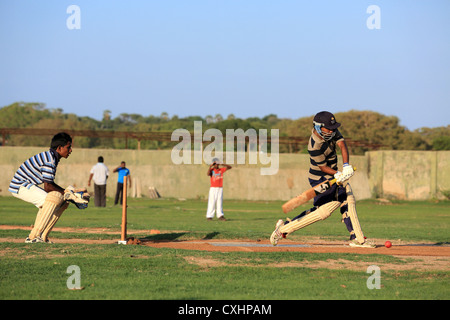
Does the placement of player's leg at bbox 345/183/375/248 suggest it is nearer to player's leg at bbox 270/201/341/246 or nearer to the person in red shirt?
player's leg at bbox 270/201/341/246

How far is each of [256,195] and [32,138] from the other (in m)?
53.2

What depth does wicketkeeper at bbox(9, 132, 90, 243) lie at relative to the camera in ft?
39.5

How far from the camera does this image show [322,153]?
37.7 feet

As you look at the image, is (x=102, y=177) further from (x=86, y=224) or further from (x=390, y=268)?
(x=390, y=268)

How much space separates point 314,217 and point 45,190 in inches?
203

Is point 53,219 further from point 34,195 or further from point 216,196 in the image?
point 216,196

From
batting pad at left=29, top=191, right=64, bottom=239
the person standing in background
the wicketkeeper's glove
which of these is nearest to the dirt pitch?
batting pad at left=29, top=191, right=64, bottom=239

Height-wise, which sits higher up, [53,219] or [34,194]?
[34,194]

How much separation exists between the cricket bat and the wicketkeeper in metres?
3.98

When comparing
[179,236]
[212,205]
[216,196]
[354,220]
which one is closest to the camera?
[354,220]

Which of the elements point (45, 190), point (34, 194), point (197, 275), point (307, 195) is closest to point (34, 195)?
point (34, 194)

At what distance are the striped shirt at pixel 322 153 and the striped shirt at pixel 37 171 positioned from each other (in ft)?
16.1

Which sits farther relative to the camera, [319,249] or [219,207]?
[219,207]

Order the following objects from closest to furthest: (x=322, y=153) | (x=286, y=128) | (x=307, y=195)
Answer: (x=307, y=195) < (x=322, y=153) < (x=286, y=128)
